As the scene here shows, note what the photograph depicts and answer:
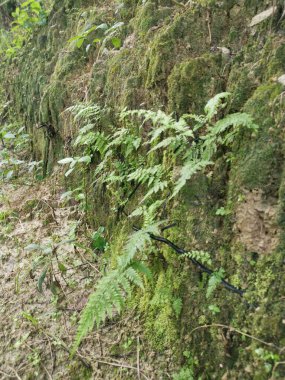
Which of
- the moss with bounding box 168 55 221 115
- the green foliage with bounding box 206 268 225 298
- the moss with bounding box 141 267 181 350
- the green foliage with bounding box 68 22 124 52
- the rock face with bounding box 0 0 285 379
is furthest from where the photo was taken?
the green foliage with bounding box 68 22 124 52

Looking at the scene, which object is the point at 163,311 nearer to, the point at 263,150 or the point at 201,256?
the point at 201,256

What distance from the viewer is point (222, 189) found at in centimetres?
232

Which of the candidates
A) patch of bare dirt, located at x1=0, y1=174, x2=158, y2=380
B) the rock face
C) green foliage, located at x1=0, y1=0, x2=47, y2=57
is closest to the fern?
the rock face

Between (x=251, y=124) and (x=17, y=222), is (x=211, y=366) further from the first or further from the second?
(x=17, y=222)

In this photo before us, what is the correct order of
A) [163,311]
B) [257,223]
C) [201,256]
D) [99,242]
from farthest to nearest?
[99,242] → [163,311] → [201,256] → [257,223]

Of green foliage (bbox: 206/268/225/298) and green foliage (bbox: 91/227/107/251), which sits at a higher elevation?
green foliage (bbox: 91/227/107/251)

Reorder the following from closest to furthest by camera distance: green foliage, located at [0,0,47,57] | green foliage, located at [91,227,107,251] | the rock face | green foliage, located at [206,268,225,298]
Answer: the rock face < green foliage, located at [206,268,225,298] < green foliage, located at [91,227,107,251] < green foliage, located at [0,0,47,57]

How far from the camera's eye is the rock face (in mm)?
1889

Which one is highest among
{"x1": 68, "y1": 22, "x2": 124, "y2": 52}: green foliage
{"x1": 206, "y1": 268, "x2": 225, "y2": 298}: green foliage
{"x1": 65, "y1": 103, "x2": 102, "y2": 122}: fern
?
{"x1": 68, "y1": 22, "x2": 124, "y2": 52}: green foliage

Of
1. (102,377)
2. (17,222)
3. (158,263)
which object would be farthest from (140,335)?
(17,222)

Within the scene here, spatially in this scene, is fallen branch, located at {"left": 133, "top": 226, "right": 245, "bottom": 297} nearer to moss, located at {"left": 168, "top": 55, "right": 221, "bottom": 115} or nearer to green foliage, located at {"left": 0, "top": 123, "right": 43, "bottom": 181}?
moss, located at {"left": 168, "top": 55, "right": 221, "bottom": 115}

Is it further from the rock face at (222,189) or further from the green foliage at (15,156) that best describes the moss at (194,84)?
the green foliage at (15,156)

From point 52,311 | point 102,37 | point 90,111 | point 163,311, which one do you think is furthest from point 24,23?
point 163,311

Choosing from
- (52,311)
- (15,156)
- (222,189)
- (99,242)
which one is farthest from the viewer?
(15,156)
